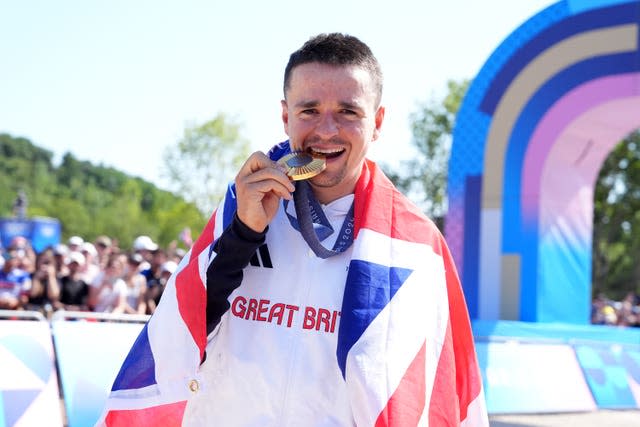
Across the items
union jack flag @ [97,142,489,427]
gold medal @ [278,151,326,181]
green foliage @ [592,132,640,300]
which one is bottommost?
union jack flag @ [97,142,489,427]

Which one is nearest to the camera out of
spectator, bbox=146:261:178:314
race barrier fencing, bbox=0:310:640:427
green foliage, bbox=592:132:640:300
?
race barrier fencing, bbox=0:310:640:427

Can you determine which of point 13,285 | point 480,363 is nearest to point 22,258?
point 13,285

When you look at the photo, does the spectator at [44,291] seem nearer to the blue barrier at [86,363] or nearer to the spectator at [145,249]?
the spectator at [145,249]

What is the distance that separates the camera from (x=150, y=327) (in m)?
2.03

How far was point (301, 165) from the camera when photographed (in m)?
1.88

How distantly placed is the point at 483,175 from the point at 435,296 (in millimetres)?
9287

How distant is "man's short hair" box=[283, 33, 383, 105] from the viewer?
6.43 feet

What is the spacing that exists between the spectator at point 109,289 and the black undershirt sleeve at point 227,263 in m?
7.06

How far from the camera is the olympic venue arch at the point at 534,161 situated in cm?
1052

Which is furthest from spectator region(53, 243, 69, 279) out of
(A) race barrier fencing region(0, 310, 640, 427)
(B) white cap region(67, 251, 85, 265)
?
(A) race barrier fencing region(0, 310, 640, 427)

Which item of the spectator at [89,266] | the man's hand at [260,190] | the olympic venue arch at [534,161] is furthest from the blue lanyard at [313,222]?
the olympic venue arch at [534,161]

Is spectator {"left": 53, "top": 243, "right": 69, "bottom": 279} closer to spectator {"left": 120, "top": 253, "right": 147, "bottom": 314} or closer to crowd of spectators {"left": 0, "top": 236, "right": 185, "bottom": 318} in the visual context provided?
crowd of spectators {"left": 0, "top": 236, "right": 185, "bottom": 318}

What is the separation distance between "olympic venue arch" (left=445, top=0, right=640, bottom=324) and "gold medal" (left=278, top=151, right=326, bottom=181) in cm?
922

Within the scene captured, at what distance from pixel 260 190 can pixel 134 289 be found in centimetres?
768
